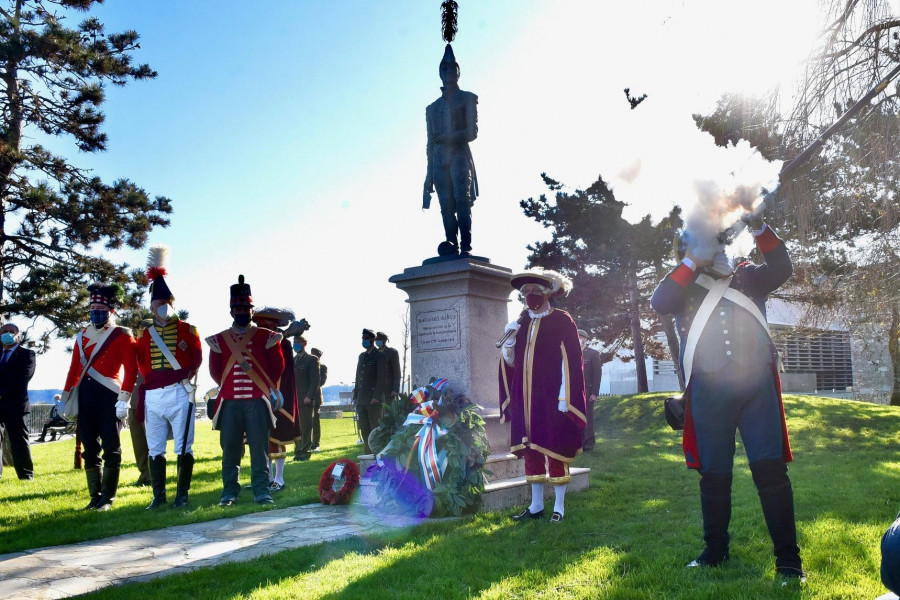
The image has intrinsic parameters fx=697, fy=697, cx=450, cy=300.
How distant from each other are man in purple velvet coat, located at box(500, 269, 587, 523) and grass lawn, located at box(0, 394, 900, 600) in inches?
16.9

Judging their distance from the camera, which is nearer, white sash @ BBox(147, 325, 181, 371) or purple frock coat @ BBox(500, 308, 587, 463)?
purple frock coat @ BBox(500, 308, 587, 463)

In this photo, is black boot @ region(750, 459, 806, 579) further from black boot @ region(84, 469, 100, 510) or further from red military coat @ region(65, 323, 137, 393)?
black boot @ region(84, 469, 100, 510)

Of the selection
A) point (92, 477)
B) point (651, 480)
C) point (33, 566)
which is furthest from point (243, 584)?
point (651, 480)

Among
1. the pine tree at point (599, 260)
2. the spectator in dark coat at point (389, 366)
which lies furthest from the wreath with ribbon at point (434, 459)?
the pine tree at point (599, 260)

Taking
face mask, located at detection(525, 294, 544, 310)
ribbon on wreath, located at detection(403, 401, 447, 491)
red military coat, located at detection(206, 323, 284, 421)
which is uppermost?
face mask, located at detection(525, 294, 544, 310)

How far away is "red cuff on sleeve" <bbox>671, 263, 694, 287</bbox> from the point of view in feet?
13.7

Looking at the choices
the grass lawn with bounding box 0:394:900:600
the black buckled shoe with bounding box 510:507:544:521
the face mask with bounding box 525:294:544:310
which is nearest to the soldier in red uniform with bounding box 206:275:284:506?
the grass lawn with bounding box 0:394:900:600

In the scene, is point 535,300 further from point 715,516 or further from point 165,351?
point 165,351

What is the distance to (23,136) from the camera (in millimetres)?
16953

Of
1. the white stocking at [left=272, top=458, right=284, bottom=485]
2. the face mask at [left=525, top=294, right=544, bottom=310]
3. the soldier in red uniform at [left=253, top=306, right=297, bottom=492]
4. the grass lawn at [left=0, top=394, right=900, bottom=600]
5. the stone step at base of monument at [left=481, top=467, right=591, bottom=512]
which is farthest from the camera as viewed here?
the white stocking at [left=272, top=458, right=284, bottom=485]

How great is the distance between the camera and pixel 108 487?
690 centimetres

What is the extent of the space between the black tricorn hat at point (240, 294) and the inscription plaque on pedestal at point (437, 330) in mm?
1842

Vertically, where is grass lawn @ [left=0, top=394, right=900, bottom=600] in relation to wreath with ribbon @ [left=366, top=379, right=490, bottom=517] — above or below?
below

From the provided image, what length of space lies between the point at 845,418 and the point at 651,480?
8335 mm
